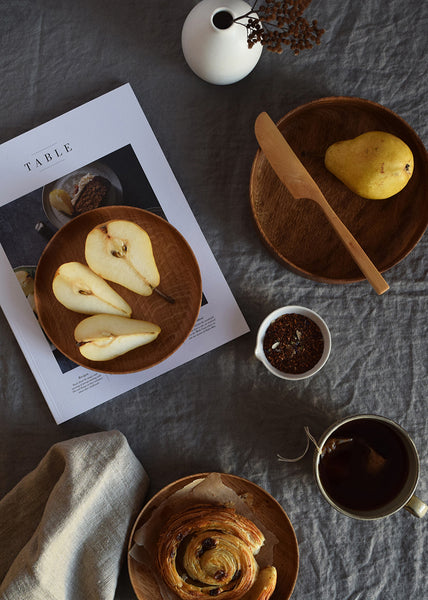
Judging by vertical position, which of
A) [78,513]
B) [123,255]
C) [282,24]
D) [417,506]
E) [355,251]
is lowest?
[417,506]

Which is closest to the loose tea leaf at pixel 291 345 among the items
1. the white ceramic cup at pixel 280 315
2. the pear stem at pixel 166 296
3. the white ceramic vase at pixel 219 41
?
the white ceramic cup at pixel 280 315

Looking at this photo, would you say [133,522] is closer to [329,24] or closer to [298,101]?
[298,101]

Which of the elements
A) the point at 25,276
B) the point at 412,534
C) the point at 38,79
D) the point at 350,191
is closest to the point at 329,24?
the point at 350,191

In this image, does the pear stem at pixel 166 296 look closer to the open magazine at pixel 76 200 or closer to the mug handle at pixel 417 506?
the open magazine at pixel 76 200

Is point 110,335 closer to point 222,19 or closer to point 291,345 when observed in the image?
point 291,345

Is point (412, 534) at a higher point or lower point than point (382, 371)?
lower

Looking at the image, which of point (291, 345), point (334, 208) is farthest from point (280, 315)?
point (334, 208)

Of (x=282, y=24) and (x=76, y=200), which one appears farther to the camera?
(x=76, y=200)
